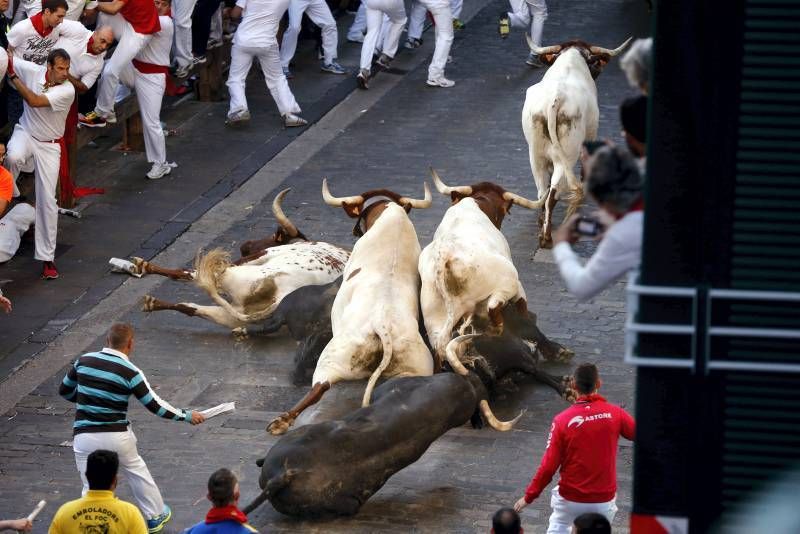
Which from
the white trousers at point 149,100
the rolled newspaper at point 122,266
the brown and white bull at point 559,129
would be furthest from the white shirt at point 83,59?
the brown and white bull at point 559,129

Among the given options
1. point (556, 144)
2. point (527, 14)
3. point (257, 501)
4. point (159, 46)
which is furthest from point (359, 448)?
point (527, 14)

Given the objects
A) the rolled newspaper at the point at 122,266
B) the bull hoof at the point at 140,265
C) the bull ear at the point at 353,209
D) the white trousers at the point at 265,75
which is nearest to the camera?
the bull ear at the point at 353,209

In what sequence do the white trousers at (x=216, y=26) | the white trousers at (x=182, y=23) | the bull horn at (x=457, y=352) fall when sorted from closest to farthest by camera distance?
the bull horn at (x=457, y=352)
the white trousers at (x=182, y=23)
the white trousers at (x=216, y=26)

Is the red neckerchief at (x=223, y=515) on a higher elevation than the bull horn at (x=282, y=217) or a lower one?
higher

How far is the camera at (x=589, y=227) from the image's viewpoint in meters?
4.39

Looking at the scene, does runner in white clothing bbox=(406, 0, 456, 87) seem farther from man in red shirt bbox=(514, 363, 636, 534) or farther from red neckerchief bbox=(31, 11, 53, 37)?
man in red shirt bbox=(514, 363, 636, 534)

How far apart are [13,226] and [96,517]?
725 cm

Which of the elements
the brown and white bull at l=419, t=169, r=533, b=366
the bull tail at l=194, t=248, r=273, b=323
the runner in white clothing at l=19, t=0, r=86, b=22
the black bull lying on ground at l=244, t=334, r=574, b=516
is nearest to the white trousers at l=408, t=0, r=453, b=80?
the runner in white clothing at l=19, t=0, r=86, b=22

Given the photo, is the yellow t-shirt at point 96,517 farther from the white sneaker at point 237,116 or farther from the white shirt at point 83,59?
the white sneaker at point 237,116

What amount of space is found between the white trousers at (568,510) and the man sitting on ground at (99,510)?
7.49ft

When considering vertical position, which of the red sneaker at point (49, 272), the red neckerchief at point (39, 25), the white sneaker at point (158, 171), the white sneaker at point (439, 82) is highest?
the red neckerchief at point (39, 25)

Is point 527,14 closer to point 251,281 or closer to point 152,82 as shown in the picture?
point 152,82

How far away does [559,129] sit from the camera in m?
13.9

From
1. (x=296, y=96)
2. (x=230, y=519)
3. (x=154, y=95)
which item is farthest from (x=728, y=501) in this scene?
(x=296, y=96)
